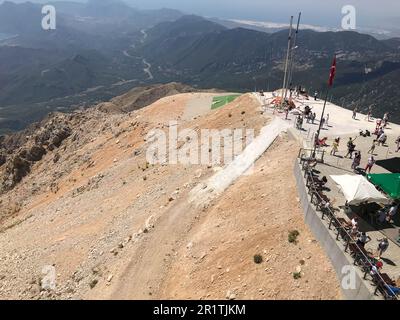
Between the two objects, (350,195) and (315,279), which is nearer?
(315,279)

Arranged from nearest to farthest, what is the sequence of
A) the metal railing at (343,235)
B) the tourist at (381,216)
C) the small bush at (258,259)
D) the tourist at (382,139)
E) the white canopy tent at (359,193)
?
the metal railing at (343,235), the small bush at (258,259), the white canopy tent at (359,193), the tourist at (381,216), the tourist at (382,139)

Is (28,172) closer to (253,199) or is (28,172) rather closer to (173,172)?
(173,172)

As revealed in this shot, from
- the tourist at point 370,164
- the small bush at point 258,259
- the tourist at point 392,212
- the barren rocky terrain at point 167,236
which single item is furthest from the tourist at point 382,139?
the small bush at point 258,259

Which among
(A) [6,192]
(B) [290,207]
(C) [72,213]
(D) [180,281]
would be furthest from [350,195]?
(A) [6,192]

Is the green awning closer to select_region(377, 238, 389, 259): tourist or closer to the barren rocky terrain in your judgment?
select_region(377, 238, 389, 259): tourist

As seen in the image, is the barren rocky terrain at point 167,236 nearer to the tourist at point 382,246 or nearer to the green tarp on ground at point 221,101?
the tourist at point 382,246

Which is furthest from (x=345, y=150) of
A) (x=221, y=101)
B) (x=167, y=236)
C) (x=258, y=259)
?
(x=221, y=101)
